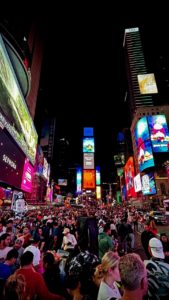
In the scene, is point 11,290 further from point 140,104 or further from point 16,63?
point 140,104

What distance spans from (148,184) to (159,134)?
58.2ft

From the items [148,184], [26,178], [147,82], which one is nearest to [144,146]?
[148,184]

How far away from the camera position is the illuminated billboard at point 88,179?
166 feet

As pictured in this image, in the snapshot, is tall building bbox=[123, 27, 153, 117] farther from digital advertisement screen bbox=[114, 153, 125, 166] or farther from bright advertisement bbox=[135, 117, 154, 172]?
digital advertisement screen bbox=[114, 153, 125, 166]

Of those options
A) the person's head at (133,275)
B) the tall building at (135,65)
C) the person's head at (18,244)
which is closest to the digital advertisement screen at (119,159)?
the tall building at (135,65)

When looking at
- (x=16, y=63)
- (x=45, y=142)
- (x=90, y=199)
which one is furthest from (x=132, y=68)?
(x=16, y=63)

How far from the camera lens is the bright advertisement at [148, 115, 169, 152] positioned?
164ft

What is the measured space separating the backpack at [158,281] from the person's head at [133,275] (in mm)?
586

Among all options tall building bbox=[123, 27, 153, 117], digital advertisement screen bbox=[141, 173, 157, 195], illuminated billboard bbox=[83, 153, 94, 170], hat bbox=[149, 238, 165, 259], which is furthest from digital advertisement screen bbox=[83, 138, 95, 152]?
hat bbox=[149, 238, 165, 259]

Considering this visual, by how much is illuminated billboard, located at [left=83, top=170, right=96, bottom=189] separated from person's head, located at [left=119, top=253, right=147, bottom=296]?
49.7m

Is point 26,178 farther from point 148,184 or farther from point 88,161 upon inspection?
point 148,184

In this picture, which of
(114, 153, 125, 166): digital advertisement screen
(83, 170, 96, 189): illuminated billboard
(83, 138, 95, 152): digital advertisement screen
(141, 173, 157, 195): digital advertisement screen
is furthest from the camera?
(114, 153, 125, 166): digital advertisement screen

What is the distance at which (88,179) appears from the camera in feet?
167

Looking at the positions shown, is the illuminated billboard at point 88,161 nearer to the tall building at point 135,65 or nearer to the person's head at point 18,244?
the tall building at point 135,65
